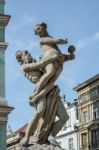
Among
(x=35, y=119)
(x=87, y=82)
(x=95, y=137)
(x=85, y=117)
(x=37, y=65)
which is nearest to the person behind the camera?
(x=35, y=119)

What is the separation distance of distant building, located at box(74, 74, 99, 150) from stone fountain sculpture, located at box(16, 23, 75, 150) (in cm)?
4266

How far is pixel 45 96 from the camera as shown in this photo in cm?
734

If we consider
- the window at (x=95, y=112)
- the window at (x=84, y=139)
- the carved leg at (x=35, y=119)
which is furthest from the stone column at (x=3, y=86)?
the window at (x=84, y=139)

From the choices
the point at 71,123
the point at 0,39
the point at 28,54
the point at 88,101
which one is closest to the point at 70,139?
the point at 71,123

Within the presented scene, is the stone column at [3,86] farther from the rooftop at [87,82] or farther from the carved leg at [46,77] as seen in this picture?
the rooftop at [87,82]

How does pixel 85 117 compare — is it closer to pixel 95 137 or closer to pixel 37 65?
pixel 95 137

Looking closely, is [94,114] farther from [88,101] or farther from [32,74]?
[32,74]

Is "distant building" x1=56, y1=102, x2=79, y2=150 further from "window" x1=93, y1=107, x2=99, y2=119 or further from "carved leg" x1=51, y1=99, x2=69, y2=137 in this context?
"carved leg" x1=51, y1=99, x2=69, y2=137

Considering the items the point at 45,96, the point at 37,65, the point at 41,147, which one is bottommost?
the point at 41,147

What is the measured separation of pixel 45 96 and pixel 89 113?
44940 millimetres

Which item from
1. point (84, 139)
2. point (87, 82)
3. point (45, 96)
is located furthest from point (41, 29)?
point (87, 82)

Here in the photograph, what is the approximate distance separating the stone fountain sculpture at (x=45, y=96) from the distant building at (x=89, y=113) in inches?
1680

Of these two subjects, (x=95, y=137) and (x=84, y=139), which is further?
(x=84, y=139)

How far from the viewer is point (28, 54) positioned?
7562 mm
